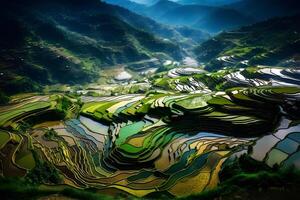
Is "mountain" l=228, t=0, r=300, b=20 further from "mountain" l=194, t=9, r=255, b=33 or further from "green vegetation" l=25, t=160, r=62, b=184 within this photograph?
"green vegetation" l=25, t=160, r=62, b=184

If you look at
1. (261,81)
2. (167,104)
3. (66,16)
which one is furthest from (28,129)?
(66,16)

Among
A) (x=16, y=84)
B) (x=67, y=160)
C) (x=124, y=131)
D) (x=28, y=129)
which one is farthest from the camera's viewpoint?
(x=16, y=84)

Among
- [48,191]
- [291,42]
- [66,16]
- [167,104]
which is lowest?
[48,191]

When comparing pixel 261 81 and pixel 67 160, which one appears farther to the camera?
pixel 261 81

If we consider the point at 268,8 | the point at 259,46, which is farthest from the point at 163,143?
the point at 268,8

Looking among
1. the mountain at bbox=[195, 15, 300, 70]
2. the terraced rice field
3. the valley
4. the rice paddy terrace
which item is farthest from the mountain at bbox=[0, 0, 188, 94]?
the terraced rice field

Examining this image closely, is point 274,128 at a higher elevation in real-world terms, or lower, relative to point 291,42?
lower

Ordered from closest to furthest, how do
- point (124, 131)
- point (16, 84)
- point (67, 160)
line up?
point (67, 160), point (124, 131), point (16, 84)

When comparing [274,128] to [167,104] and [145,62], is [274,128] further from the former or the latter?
[145,62]
